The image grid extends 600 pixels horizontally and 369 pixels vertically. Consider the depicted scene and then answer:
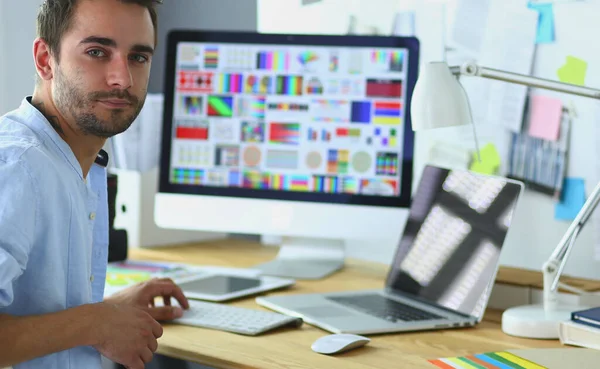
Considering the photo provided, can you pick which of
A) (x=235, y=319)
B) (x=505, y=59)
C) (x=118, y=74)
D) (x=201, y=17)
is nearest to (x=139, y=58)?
(x=118, y=74)

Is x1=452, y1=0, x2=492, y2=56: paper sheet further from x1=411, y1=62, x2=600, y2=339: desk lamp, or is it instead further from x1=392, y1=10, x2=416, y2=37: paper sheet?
x1=411, y1=62, x2=600, y2=339: desk lamp

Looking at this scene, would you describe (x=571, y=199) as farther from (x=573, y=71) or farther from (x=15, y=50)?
(x=15, y=50)

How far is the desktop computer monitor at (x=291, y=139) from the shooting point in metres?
1.82

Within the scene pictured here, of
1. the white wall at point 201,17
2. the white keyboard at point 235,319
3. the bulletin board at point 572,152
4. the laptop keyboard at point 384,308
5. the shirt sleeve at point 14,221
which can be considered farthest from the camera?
the white wall at point 201,17

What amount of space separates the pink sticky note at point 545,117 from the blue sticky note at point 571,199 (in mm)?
104

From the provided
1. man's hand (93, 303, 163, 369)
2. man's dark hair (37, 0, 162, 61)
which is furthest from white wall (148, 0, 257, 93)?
man's hand (93, 303, 163, 369)

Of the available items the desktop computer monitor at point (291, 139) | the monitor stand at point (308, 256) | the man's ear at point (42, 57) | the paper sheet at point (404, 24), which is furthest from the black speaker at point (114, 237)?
the paper sheet at point (404, 24)

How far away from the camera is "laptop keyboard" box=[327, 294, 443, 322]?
1457mm

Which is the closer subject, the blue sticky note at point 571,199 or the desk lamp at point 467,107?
the desk lamp at point 467,107

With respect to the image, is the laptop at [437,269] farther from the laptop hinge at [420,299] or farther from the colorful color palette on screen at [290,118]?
the colorful color palette on screen at [290,118]

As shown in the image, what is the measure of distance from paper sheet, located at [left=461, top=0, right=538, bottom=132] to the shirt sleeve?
45.1 inches

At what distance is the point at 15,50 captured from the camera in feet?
8.38

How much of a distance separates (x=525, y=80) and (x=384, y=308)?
1.63 feet

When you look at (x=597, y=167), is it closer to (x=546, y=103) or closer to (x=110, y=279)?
(x=546, y=103)
